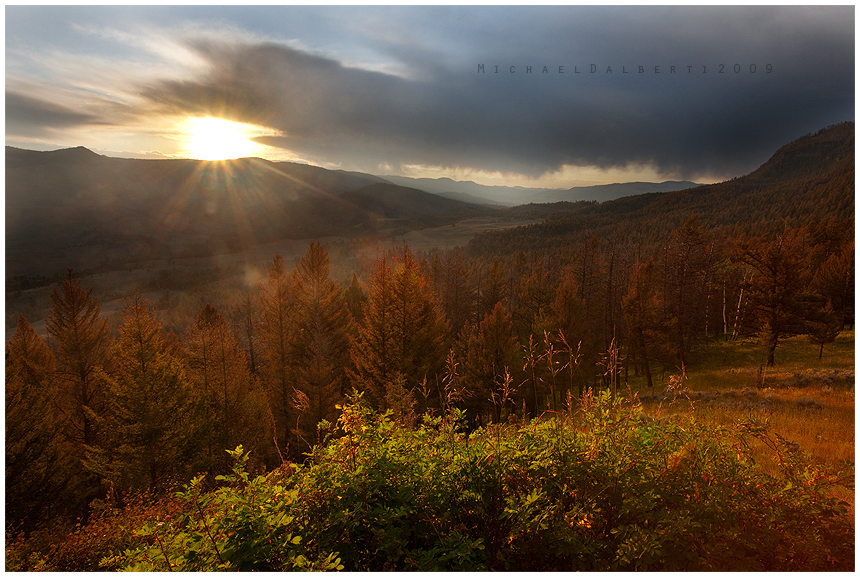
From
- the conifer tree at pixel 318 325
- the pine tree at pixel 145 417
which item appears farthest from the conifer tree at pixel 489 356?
the pine tree at pixel 145 417

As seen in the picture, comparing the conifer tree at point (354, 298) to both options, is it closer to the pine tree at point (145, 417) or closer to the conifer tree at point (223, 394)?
the conifer tree at point (223, 394)

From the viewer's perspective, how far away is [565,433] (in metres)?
4.07

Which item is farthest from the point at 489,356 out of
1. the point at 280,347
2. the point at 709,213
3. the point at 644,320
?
the point at 709,213

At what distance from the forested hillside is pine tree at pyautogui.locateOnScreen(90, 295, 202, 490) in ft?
0.29

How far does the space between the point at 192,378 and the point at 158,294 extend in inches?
4554

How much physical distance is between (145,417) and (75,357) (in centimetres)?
864

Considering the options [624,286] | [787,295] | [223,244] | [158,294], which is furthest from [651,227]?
[223,244]

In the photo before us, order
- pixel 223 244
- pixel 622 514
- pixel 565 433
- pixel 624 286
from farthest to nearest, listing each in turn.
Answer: pixel 223 244 → pixel 624 286 → pixel 565 433 → pixel 622 514

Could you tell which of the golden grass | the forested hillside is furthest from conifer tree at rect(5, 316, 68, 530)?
the golden grass

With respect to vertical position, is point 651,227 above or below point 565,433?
above

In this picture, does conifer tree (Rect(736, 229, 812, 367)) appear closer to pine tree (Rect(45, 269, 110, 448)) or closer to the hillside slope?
pine tree (Rect(45, 269, 110, 448))

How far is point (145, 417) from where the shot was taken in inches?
595

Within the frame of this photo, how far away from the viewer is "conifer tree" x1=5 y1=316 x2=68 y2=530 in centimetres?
1430

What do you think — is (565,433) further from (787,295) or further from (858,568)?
(787,295)
